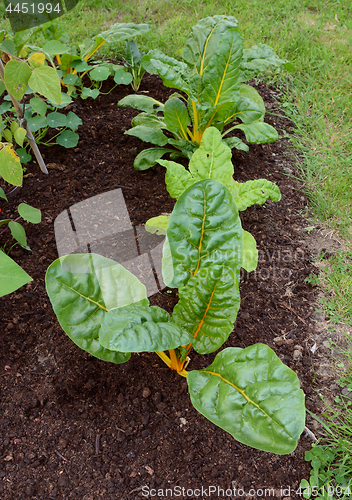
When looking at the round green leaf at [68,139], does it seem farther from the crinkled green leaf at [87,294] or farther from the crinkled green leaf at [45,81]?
the crinkled green leaf at [87,294]

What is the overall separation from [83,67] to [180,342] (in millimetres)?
2159

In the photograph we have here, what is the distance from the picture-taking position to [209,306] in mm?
1469

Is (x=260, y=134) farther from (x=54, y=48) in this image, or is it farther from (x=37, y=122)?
(x=37, y=122)

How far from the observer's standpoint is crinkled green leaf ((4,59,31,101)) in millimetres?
1560

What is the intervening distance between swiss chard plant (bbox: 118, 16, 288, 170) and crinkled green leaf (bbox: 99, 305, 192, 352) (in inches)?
48.8

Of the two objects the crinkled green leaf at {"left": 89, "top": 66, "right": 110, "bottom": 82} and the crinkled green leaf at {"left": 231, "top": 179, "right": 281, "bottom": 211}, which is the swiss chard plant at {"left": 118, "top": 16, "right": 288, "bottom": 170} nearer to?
the crinkled green leaf at {"left": 89, "top": 66, "right": 110, "bottom": 82}

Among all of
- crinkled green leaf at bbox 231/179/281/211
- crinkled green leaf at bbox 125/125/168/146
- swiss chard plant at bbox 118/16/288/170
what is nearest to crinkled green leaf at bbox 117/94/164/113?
swiss chard plant at bbox 118/16/288/170

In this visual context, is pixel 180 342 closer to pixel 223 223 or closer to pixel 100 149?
pixel 223 223

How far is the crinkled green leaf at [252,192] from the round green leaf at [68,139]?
1108mm

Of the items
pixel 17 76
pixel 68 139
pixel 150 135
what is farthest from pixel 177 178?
pixel 68 139

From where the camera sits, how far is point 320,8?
3875 mm

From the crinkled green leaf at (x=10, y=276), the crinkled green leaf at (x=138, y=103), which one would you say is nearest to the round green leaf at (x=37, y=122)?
the crinkled green leaf at (x=138, y=103)

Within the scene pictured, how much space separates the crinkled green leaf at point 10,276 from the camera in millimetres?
1341

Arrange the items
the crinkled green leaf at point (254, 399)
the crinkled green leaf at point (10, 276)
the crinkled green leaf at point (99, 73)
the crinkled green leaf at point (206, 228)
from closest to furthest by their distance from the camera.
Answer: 1. the crinkled green leaf at point (254, 399)
2. the crinkled green leaf at point (10, 276)
3. the crinkled green leaf at point (206, 228)
4. the crinkled green leaf at point (99, 73)
